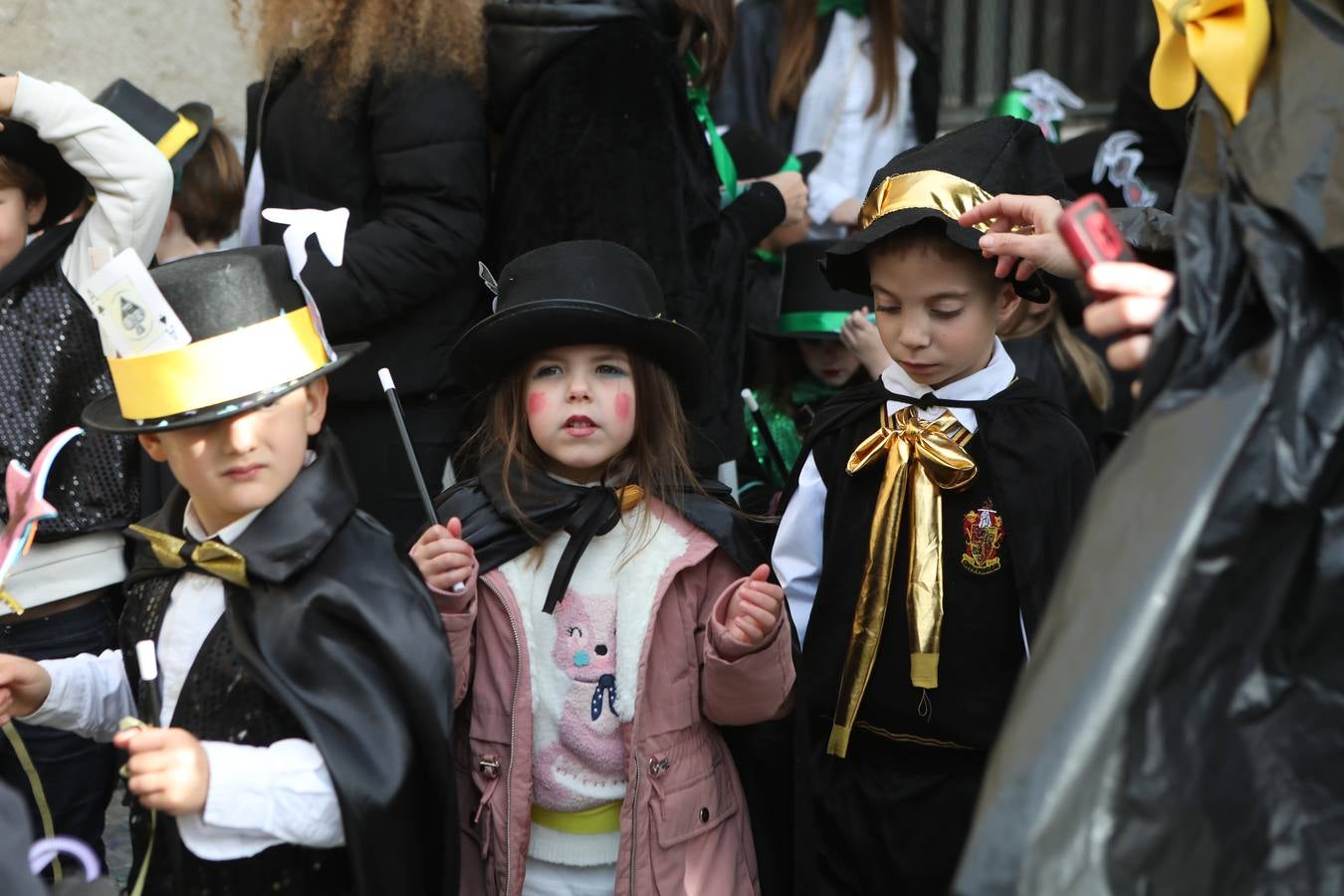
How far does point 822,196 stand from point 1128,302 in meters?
3.46

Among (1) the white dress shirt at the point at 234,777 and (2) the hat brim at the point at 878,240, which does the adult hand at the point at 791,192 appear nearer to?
(2) the hat brim at the point at 878,240

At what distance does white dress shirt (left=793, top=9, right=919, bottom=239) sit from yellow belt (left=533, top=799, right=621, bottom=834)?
2.82 m

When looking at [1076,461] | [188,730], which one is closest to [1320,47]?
[1076,461]

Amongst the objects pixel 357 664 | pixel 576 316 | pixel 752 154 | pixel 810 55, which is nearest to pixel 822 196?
pixel 752 154

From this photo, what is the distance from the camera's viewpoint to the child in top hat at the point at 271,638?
242 centimetres

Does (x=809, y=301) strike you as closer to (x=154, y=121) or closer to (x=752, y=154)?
(x=752, y=154)

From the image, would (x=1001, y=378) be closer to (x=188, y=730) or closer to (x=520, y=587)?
(x=520, y=587)

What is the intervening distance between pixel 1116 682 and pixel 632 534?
1614 millimetres

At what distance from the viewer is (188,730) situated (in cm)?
249

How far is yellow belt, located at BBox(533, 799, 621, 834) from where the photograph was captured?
9.97 ft

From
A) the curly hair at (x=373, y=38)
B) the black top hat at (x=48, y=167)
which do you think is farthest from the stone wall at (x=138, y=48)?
the black top hat at (x=48, y=167)

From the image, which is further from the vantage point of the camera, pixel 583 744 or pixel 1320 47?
pixel 583 744

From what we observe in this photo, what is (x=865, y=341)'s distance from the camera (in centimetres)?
445

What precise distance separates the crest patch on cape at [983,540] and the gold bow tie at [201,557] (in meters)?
1.43
